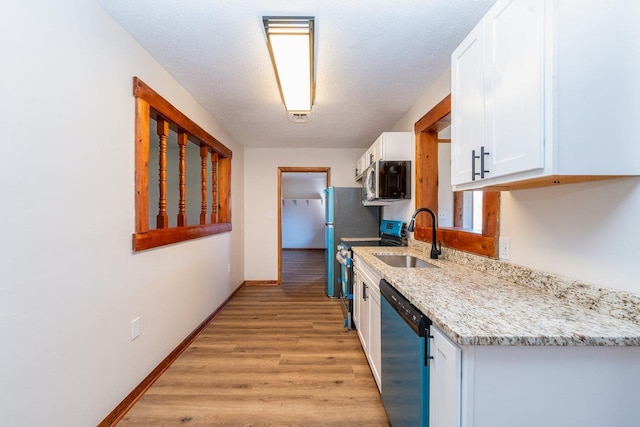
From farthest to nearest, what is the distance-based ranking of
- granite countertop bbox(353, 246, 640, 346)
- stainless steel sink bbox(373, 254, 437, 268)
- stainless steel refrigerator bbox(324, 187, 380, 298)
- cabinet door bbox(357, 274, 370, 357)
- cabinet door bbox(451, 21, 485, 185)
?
stainless steel refrigerator bbox(324, 187, 380, 298), stainless steel sink bbox(373, 254, 437, 268), cabinet door bbox(357, 274, 370, 357), cabinet door bbox(451, 21, 485, 185), granite countertop bbox(353, 246, 640, 346)

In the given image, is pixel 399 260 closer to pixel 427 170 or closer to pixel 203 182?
pixel 427 170

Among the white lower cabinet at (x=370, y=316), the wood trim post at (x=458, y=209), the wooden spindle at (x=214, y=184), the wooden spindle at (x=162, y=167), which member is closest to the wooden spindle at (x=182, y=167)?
the wooden spindle at (x=162, y=167)

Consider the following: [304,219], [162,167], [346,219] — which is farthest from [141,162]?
[304,219]

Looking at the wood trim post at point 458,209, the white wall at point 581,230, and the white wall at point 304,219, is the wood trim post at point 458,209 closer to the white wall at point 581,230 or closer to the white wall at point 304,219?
the white wall at point 581,230

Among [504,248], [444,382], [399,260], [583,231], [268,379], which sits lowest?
[268,379]

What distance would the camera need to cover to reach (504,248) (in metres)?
1.56

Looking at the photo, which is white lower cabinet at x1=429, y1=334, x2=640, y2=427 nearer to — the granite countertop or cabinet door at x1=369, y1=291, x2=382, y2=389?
the granite countertop

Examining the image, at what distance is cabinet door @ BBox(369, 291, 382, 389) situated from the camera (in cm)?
175

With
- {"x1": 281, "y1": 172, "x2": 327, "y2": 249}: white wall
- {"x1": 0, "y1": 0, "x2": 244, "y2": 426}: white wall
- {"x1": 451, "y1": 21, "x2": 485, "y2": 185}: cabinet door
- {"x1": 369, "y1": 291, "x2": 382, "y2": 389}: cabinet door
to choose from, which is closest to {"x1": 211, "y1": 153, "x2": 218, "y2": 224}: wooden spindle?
{"x1": 0, "y1": 0, "x2": 244, "y2": 426}: white wall

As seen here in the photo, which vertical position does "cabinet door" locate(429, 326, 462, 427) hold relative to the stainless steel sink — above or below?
below

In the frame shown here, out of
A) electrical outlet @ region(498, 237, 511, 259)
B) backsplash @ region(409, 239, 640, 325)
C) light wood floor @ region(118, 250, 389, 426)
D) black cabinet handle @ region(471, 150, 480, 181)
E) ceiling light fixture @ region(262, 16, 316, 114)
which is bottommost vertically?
light wood floor @ region(118, 250, 389, 426)

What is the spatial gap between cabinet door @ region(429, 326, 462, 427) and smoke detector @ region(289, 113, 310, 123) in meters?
2.62

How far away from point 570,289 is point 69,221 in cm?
228

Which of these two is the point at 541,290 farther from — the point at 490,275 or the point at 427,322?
the point at 427,322
